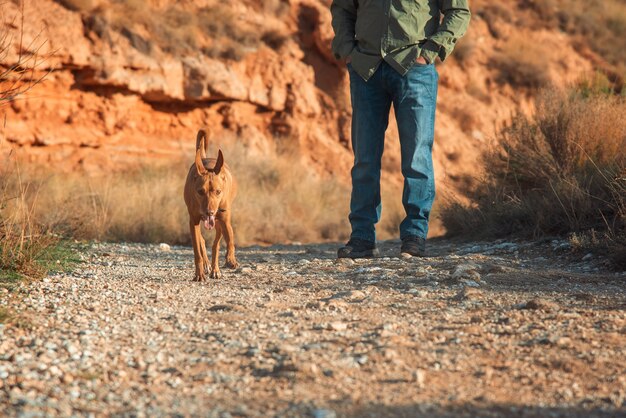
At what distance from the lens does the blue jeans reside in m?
7.26

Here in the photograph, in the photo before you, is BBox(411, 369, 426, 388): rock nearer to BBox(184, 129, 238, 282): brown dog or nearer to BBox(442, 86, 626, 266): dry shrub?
BBox(184, 129, 238, 282): brown dog

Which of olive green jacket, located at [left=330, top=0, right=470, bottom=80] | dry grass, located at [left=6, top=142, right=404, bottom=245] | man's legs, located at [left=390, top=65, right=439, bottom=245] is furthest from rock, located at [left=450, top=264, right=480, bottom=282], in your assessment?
dry grass, located at [left=6, top=142, right=404, bottom=245]

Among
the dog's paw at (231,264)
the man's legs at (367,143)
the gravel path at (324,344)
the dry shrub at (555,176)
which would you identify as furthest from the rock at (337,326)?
the dry shrub at (555,176)

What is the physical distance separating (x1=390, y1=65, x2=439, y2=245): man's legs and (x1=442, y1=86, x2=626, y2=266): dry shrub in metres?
1.38

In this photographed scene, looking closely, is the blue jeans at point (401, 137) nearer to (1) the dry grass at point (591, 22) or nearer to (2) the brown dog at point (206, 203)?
(2) the brown dog at point (206, 203)

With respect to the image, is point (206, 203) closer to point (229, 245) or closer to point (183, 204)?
point (229, 245)

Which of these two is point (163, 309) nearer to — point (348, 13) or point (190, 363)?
point (190, 363)

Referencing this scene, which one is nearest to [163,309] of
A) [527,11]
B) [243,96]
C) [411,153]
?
[411,153]

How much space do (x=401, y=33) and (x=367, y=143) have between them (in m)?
1.01

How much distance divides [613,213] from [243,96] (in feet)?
37.7

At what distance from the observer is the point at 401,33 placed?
719 centimetres

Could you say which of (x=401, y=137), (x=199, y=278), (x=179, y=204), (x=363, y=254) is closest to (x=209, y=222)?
(x=199, y=278)

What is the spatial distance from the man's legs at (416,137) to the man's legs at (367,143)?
0.18 m

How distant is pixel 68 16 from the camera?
1602cm
